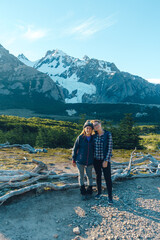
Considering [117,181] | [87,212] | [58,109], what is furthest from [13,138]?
[58,109]

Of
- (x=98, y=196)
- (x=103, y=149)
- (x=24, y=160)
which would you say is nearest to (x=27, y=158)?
(x=24, y=160)

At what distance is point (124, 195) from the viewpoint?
24.8 feet

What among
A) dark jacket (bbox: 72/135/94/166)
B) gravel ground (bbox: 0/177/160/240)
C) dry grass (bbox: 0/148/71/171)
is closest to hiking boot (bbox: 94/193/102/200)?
gravel ground (bbox: 0/177/160/240)

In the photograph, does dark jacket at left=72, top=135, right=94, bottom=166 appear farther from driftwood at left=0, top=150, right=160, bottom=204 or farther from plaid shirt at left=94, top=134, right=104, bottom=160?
driftwood at left=0, top=150, right=160, bottom=204

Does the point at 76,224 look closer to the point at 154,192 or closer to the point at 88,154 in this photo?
the point at 88,154

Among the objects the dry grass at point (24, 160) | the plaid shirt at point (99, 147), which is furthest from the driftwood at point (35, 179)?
the dry grass at point (24, 160)

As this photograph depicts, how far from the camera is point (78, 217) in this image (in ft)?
19.5

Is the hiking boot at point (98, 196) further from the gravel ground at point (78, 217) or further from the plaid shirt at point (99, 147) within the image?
the plaid shirt at point (99, 147)

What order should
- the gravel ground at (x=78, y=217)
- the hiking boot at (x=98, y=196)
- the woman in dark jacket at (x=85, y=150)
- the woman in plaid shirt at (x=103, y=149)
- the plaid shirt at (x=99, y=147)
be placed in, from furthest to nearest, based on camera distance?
the hiking boot at (x=98, y=196)
the woman in dark jacket at (x=85, y=150)
the plaid shirt at (x=99, y=147)
the woman in plaid shirt at (x=103, y=149)
the gravel ground at (x=78, y=217)

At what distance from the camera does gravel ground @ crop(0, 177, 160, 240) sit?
5195mm

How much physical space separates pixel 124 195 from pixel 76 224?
2723 millimetres

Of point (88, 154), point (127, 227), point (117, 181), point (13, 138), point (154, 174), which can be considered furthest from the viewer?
point (13, 138)

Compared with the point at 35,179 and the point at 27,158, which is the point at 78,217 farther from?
the point at 27,158

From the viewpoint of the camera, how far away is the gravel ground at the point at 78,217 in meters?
5.20
